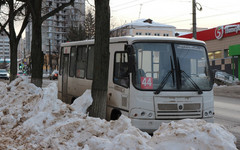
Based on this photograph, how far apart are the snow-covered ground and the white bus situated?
44.9 inches

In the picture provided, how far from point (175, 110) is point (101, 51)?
7.28 feet

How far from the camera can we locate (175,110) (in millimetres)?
7527

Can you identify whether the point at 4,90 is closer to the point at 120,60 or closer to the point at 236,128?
the point at 120,60

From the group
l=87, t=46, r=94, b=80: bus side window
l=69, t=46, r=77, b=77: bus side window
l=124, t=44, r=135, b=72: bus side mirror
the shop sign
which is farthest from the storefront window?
l=124, t=44, r=135, b=72: bus side mirror

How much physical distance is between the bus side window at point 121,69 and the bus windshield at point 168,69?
345 millimetres

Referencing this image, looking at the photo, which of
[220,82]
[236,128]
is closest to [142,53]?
[236,128]

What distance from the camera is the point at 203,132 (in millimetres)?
4219

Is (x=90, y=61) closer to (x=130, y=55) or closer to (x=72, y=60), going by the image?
(x=72, y=60)

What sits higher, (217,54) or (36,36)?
(217,54)

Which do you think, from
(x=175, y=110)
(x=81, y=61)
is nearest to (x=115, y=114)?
(x=175, y=110)

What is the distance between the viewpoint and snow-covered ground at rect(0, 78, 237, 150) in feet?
13.5

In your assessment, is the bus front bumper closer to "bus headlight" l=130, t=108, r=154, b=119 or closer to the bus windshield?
"bus headlight" l=130, t=108, r=154, b=119

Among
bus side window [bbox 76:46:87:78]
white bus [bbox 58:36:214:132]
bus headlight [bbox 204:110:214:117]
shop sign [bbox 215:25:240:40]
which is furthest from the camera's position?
shop sign [bbox 215:25:240:40]

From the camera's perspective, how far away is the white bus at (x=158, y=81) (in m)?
7.52
